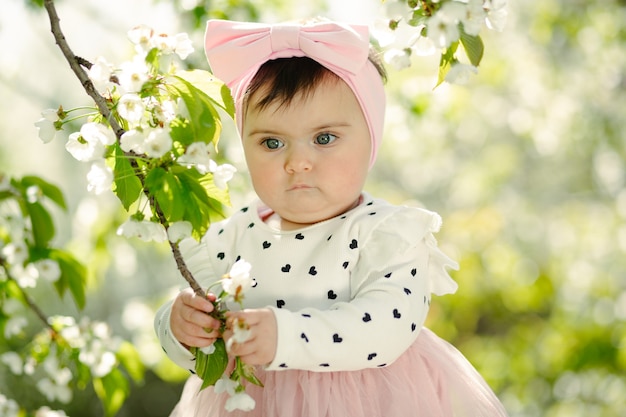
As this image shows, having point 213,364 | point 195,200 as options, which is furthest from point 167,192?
point 213,364

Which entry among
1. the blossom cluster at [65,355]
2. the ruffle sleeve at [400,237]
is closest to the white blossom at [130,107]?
the ruffle sleeve at [400,237]

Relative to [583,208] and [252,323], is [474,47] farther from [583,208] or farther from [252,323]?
[583,208]

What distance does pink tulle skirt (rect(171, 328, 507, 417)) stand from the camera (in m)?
1.19

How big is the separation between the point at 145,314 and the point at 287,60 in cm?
207

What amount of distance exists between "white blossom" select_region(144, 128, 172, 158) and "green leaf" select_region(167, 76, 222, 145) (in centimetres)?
3

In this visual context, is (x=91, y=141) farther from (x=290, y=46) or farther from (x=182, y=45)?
(x=290, y=46)

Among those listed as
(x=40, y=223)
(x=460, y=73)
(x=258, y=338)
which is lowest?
(x=258, y=338)

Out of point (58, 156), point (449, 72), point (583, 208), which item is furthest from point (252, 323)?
point (58, 156)

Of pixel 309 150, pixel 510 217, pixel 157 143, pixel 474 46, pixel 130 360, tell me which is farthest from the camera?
pixel 510 217

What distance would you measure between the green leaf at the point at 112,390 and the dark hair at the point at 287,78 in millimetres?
825

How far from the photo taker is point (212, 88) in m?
1.02

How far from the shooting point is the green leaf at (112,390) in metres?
1.75

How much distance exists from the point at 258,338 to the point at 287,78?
40cm

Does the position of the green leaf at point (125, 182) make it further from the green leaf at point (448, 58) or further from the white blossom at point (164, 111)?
the green leaf at point (448, 58)
